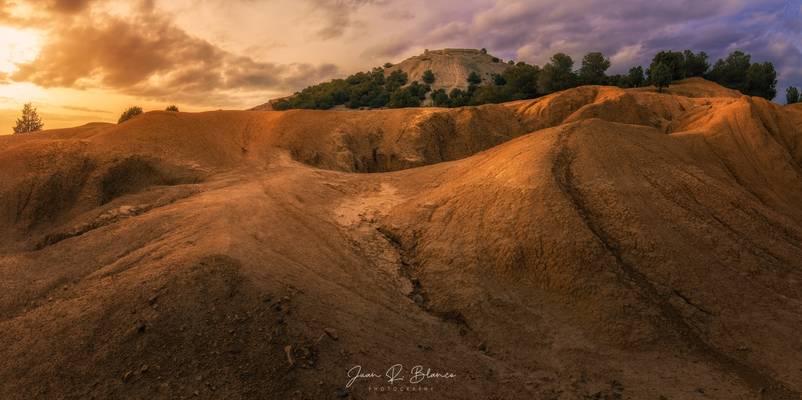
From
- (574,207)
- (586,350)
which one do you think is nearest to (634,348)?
(586,350)

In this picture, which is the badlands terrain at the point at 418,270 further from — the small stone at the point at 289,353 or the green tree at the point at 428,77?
the green tree at the point at 428,77

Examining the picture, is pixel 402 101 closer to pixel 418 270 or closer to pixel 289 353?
pixel 418 270

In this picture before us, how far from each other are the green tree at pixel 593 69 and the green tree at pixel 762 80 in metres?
13.3

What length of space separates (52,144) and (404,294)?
13.3m

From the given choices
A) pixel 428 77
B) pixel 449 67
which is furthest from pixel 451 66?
pixel 428 77

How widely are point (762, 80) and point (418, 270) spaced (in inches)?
1946

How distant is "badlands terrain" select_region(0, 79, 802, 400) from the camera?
6609 millimetres

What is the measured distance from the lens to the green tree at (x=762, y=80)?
4400 centimetres

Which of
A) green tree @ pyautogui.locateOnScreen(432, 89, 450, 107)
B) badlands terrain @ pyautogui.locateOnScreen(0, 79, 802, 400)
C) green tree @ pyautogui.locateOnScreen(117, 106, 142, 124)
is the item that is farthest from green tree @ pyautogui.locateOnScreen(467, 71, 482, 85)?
badlands terrain @ pyautogui.locateOnScreen(0, 79, 802, 400)

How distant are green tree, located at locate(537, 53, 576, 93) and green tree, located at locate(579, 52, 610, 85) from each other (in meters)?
1.56

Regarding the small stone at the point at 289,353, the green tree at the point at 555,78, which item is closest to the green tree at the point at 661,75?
the green tree at the point at 555,78

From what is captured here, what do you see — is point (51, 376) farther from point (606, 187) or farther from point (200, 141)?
point (200, 141)

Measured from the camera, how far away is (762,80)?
44.0 m

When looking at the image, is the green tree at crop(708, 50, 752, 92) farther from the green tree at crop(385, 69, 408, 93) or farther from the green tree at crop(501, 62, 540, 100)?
the green tree at crop(385, 69, 408, 93)
